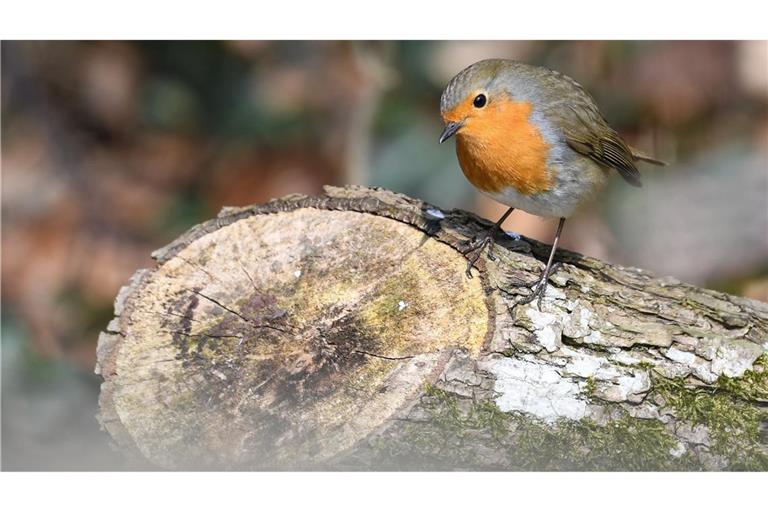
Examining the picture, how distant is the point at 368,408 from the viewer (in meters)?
2.38

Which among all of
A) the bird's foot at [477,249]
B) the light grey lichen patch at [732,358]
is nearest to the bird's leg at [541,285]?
the bird's foot at [477,249]

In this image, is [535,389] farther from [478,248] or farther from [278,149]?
[278,149]

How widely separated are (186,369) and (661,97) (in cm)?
415

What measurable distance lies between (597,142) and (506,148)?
16.2 inches

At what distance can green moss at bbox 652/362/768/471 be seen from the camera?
2469 millimetres

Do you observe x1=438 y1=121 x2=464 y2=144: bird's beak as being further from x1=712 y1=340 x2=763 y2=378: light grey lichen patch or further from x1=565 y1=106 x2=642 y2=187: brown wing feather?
x1=712 y1=340 x2=763 y2=378: light grey lichen patch

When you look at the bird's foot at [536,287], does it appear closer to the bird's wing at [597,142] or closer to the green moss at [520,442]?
the green moss at [520,442]

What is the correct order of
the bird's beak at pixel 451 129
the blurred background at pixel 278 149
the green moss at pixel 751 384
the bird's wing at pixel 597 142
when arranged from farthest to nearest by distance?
the blurred background at pixel 278 149, the bird's wing at pixel 597 142, the bird's beak at pixel 451 129, the green moss at pixel 751 384

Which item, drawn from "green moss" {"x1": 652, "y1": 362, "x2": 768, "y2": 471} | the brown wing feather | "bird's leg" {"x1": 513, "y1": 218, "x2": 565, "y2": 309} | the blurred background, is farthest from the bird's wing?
the blurred background

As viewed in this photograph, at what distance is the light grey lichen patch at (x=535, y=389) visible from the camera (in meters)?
2.40

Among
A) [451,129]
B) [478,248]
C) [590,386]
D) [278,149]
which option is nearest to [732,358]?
[590,386]

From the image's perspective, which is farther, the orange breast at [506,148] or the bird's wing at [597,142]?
the bird's wing at [597,142]

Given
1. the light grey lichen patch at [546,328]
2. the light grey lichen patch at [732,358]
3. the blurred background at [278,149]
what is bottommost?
the light grey lichen patch at [732,358]

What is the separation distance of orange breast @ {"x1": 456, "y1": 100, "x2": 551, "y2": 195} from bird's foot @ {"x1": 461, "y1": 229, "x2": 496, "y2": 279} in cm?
30
